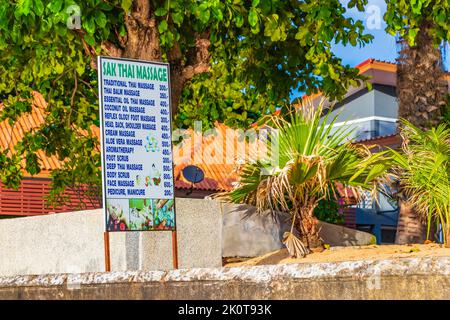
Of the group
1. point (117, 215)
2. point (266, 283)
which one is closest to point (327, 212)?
point (117, 215)

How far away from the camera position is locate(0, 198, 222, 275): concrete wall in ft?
37.6

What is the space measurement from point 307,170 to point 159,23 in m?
2.90

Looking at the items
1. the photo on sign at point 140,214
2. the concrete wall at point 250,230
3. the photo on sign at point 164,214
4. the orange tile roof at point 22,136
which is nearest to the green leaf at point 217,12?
the photo on sign at point 164,214

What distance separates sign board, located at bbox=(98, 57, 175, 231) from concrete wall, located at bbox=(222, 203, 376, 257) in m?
3.57

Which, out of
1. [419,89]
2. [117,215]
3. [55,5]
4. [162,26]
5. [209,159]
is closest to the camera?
[117,215]

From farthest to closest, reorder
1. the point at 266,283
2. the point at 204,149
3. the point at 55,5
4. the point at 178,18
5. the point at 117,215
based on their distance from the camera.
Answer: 1. the point at 204,149
2. the point at 178,18
3. the point at 55,5
4. the point at 117,215
5. the point at 266,283

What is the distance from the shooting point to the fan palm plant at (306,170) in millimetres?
12188

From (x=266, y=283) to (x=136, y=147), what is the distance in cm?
488

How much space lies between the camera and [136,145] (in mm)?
9836

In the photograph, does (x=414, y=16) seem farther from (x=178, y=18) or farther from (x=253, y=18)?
(x=178, y=18)

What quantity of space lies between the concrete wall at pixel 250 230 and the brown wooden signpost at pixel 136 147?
11.7 feet
